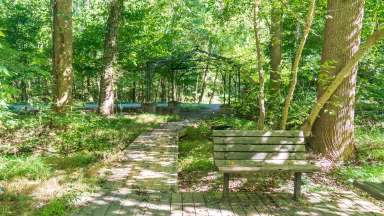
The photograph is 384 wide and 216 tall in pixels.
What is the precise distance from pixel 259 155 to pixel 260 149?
3.9 inches

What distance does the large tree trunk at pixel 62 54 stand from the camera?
37.1 ft

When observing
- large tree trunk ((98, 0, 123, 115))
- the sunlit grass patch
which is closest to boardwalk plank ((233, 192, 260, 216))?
the sunlit grass patch

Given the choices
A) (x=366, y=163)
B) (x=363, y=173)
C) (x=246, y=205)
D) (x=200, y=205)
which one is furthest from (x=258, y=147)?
(x=366, y=163)

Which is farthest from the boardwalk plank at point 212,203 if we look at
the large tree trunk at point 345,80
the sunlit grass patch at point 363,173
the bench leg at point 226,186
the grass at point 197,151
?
the large tree trunk at point 345,80

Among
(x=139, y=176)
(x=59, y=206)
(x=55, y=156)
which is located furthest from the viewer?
(x=55, y=156)

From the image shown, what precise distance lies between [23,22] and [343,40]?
21579mm

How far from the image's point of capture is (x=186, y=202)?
534 centimetres

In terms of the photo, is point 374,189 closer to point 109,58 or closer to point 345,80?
point 345,80

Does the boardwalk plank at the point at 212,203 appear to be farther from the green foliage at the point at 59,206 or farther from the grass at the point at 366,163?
the grass at the point at 366,163

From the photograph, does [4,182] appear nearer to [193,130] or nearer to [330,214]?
[330,214]

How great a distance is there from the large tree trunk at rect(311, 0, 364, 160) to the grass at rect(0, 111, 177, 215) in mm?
4785

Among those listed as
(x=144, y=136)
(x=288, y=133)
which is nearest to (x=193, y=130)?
(x=144, y=136)

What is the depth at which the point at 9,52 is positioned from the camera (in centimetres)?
1038

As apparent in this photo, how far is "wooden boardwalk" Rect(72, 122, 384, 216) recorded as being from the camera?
4969mm
